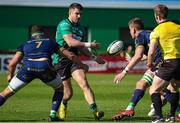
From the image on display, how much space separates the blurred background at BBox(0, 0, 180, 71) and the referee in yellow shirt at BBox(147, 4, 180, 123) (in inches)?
1327

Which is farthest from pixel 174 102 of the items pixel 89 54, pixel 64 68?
pixel 64 68

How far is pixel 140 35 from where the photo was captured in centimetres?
1430

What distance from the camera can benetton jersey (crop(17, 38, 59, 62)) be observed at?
13.7 metres

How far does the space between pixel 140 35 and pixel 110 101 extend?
18.4ft

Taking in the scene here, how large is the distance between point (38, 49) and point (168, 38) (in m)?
2.65

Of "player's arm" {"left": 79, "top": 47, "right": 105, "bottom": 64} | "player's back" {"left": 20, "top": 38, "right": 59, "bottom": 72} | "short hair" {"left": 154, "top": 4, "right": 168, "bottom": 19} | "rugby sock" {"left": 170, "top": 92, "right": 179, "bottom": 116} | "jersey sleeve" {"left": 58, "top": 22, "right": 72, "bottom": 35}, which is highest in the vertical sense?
"short hair" {"left": 154, "top": 4, "right": 168, "bottom": 19}

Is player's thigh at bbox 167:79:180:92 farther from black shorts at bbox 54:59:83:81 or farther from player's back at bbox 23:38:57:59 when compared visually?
player's back at bbox 23:38:57:59

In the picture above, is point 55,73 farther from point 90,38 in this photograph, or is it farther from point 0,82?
point 90,38

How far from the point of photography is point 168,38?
12969 mm

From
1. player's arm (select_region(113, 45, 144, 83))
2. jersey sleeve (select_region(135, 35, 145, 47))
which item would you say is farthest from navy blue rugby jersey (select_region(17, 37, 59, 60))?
jersey sleeve (select_region(135, 35, 145, 47))

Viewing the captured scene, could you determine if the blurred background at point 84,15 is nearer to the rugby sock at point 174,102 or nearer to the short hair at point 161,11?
the rugby sock at point 174,102

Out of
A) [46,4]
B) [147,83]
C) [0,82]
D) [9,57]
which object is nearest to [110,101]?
[147,83]

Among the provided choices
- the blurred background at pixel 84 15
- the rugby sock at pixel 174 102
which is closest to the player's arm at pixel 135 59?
the rugby sock at pixel 174 102

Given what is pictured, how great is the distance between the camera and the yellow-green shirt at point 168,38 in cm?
1288
